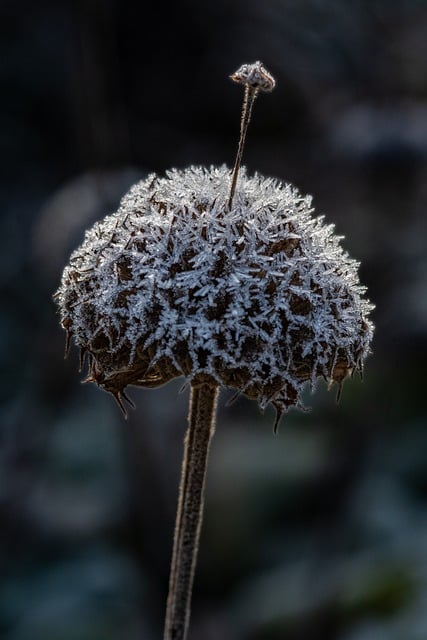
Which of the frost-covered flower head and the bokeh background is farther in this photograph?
the bokeh background

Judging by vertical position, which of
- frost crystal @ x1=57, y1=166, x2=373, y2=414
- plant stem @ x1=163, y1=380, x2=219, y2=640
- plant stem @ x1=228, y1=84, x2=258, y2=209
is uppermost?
plant stem @ x1=228, y1=84, x2=258, y2=209

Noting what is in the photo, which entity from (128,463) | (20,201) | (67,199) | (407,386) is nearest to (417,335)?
(407,386)

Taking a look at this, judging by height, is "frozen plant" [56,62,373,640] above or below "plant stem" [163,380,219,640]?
above

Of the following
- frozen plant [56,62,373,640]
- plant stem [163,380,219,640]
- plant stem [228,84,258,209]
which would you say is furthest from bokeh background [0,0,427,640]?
plant stem [228,84,258,209]

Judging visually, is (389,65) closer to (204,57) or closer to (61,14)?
(204,57)

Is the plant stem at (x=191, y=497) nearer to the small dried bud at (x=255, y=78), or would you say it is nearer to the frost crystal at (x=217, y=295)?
the frost crystal at (x=217, y=295)

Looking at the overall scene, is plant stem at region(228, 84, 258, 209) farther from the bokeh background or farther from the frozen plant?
the bokeh background

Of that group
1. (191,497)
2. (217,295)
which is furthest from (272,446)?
(217,295)
